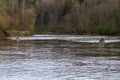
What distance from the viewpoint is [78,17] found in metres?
177

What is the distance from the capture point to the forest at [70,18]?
138 metres

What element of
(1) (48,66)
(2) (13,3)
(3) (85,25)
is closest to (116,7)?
(3) (85,25)

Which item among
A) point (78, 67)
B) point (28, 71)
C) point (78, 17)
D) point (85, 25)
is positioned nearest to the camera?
point (28, 71)

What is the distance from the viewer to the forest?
452 feet

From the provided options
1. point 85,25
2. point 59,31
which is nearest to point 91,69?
point 85,25

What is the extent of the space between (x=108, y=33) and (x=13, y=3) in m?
36.6

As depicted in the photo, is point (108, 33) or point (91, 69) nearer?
point (91, 69)

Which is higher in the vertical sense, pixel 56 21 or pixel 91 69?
pixel 91 69

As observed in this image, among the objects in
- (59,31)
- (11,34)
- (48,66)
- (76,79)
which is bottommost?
(59,31)

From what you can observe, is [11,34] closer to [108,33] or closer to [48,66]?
[108,33]

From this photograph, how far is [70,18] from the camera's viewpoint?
7190 inches

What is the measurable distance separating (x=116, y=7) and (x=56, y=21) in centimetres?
5769

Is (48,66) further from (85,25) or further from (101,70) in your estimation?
(85,25)

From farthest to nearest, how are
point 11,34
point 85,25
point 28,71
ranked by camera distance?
1. point 85,25
2. point 11,34
3. point 28,71
